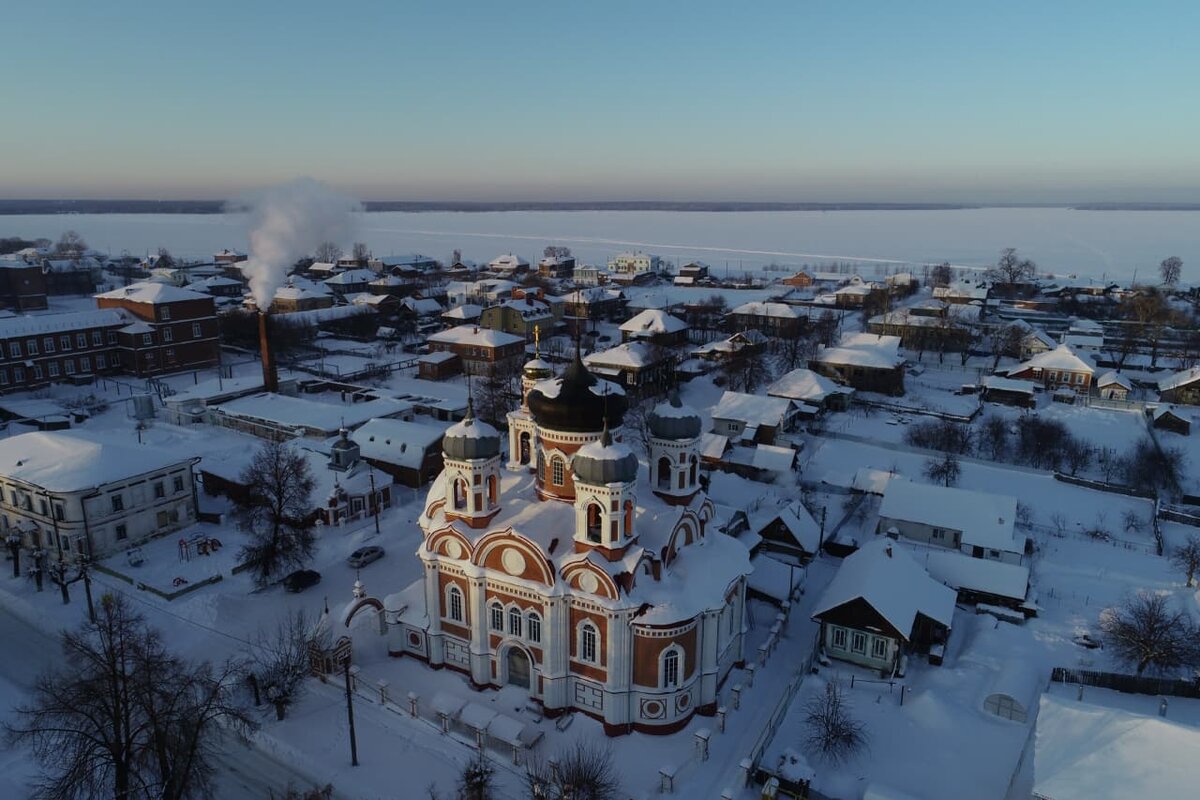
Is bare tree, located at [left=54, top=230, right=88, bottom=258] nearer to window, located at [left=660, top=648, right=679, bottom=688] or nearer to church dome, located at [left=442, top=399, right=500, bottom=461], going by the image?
church dome, located at [left=442, top=399, right=500, bottom=461]

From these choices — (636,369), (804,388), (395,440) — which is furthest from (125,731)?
(636,369)

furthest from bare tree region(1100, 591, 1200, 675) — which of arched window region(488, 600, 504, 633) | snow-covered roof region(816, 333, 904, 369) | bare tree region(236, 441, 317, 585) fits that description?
snow-covered roof region(816, 333, 904, 369)

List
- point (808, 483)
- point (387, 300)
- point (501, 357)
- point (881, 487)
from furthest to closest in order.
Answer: point (387, 300) < point (501, 357) < point (808, 483) < point (881, 487)

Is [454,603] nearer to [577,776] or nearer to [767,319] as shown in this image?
[577,776]

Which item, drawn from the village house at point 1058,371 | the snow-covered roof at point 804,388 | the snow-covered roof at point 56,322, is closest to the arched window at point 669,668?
the snow-covered roof at point 804,388

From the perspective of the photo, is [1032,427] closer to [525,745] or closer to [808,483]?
[808,483]

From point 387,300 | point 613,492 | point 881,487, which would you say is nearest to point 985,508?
point 881,487
